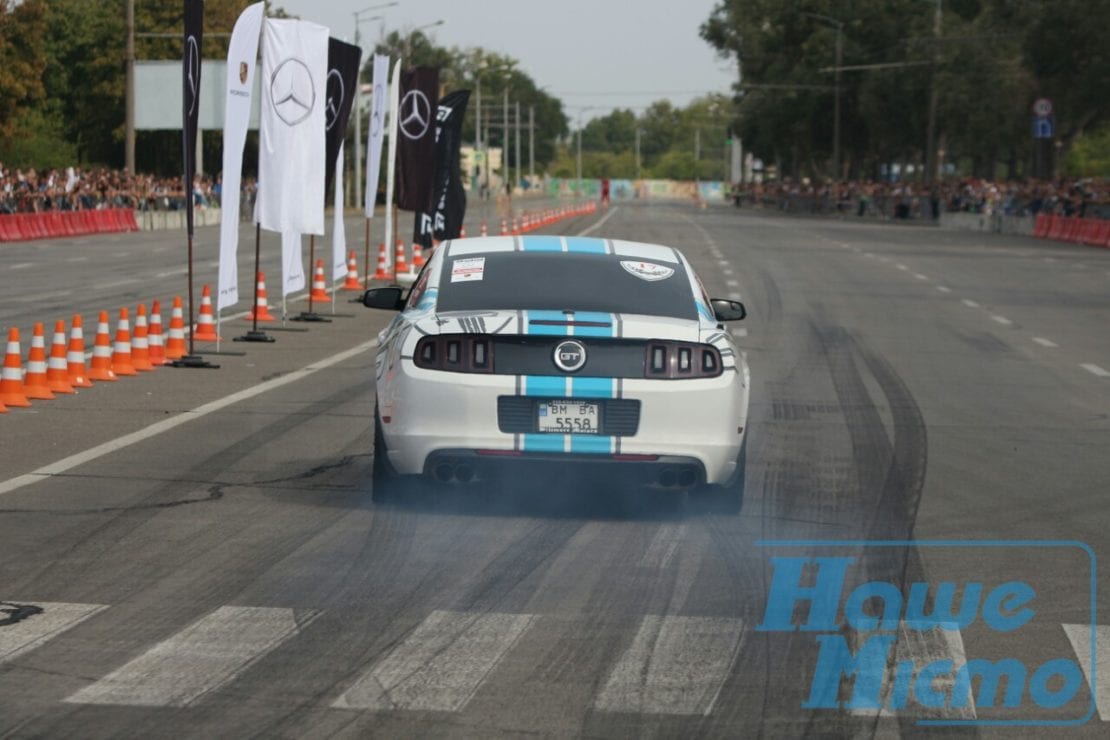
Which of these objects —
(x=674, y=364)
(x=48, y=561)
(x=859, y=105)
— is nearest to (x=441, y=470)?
(x=674, y=364)

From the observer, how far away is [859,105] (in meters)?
110

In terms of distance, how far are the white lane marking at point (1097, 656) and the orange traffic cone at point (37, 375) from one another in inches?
375

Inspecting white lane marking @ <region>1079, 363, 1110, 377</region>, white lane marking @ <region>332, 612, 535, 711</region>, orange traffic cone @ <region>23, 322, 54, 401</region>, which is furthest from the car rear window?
white lane marking @ <region>1079, 363, 1110, 377</region>

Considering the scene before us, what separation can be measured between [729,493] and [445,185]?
75.9 ft

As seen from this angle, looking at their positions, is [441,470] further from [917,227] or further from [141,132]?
[141,132]

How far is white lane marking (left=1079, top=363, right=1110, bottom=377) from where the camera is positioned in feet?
67.2

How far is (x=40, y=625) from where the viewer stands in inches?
306

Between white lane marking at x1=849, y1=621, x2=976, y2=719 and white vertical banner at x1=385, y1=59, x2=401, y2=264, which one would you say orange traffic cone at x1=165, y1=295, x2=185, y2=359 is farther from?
white lane marking at x1=849, y1=621, x2=976, y2=719

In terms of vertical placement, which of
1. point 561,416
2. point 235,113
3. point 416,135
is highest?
point 235,113

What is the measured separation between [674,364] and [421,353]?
1.24 metres

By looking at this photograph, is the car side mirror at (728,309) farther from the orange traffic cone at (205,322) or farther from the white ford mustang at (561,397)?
the orange traffic cone at (205,322)

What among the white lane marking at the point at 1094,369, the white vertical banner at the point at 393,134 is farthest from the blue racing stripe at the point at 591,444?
the white vertical banner at the point at 393,134

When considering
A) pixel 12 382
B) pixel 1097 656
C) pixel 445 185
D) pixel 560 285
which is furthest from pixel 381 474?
pixel 445 185

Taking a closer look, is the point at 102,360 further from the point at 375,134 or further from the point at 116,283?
the point at 116,283
